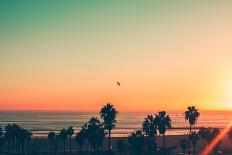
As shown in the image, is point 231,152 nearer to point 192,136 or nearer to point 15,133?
point 192,136

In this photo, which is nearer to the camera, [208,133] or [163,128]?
[163,128]

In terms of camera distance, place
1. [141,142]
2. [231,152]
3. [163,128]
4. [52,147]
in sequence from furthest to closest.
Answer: [52,147] → [231,152] → [163,128] → [141,142]

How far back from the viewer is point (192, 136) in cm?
12712

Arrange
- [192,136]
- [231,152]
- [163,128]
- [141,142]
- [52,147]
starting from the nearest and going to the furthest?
1. [141,142]
2. [163,128]
3. [192,136]
4. [231,152]
5. [52,147]

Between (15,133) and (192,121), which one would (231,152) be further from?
(15,133)

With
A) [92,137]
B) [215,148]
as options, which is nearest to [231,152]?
[215,148]

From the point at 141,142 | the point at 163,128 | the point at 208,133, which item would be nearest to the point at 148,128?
the point at 163,128

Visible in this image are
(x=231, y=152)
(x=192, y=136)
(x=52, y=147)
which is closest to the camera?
(x=192, y=136)

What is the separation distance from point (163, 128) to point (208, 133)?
18.8m

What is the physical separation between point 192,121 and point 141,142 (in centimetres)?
2463

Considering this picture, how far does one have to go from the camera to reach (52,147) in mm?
148125

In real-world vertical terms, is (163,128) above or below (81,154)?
above

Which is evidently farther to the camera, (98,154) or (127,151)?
(127,151)

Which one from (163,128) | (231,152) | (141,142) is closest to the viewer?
(141,142)
